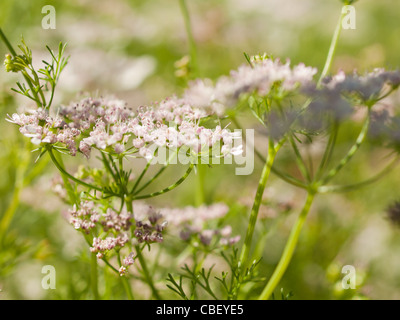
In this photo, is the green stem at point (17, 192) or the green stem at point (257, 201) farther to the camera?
the green stem at point (17, 192)

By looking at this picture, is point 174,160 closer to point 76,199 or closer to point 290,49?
point 76,199

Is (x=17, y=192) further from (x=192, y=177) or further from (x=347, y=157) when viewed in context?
(x=192, y=177)

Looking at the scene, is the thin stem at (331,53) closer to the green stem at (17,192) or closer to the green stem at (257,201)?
the green stem at (257,201)


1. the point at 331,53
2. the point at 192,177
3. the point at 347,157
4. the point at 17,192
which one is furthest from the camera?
the point at 192,177

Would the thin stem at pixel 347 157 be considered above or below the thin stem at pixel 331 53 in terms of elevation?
below

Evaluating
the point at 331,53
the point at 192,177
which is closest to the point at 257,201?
the point at 331,53

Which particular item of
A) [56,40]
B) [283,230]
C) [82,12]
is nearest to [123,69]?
[56,40]

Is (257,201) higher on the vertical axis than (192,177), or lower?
lower

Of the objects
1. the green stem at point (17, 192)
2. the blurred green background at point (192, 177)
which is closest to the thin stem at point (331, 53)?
the blurred green background at point (192, 177)

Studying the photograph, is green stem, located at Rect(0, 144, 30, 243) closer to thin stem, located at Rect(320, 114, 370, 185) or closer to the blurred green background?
the blurred green background
